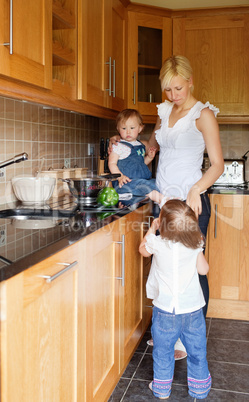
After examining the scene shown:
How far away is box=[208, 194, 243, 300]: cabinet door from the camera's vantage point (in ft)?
9.88

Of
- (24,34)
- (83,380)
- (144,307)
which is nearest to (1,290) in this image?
(83,380)

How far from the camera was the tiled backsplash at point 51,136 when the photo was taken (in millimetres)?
2061

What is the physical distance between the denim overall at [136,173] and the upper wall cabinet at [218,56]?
86cm

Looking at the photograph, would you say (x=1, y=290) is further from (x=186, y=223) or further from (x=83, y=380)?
(x=186, y=223)

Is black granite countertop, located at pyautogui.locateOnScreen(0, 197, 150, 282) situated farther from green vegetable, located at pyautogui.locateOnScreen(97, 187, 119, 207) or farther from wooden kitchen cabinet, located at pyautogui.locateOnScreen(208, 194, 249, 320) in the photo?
wooden kitchen cabinet, located at pyautogui.locateOnScreen(208, 194, 249, 320)

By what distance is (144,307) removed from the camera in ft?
8.36

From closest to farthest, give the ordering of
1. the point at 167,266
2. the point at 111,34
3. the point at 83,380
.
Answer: the point at 83,380
the point at 167,266
the point at 111,34

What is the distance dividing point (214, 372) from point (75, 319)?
115 centimetres

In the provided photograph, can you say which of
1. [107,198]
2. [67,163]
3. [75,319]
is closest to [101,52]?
[67,163]

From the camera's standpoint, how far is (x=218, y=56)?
128 inches

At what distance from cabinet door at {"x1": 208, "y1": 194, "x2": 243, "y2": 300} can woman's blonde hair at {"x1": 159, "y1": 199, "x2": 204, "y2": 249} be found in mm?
1136

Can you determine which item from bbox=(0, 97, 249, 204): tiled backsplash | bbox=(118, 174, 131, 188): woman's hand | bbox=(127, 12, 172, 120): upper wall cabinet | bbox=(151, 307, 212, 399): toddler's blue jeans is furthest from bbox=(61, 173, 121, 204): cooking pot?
bbox=(127, 12, 172, 120): upper wall cabinet

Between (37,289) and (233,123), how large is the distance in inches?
101

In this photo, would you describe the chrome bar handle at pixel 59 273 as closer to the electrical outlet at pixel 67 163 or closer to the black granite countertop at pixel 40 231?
the black granite countertop at pixel 40 231
